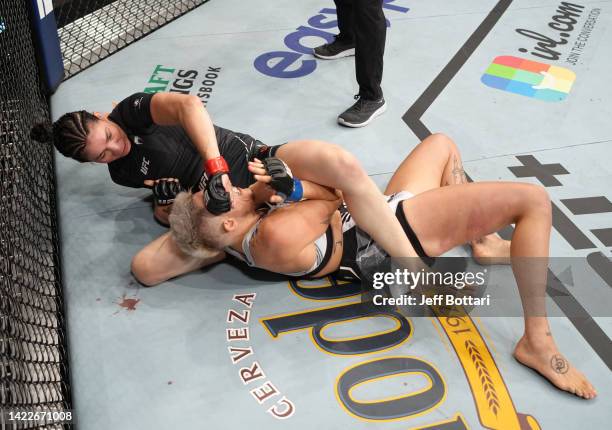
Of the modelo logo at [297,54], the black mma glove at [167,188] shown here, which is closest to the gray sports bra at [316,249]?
the black mma glove at [167,188]

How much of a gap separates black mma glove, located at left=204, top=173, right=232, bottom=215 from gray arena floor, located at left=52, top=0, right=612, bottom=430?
44 centimetres

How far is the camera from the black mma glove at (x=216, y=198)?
6.35ft

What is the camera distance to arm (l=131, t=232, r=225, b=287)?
2.27m

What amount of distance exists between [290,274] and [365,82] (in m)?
1.26

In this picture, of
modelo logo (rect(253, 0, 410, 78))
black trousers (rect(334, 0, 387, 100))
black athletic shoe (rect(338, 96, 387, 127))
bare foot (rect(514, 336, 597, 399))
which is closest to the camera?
bare foot (rect(514, 336, 597, 399))

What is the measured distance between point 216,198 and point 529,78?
2234 millimetres

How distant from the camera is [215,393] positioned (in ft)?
6.42

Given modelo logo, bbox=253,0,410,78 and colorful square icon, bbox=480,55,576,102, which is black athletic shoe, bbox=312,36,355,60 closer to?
modelo logo, bbox=253,0,410,78

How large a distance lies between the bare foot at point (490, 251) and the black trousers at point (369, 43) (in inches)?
42.8

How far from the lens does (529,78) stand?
11.3ft

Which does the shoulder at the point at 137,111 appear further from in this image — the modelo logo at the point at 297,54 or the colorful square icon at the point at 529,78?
the colorful square icon at the point at 529,78

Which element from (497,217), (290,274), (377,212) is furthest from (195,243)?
(497,217)

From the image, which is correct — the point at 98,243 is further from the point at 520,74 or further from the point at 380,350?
the point at 520,74
